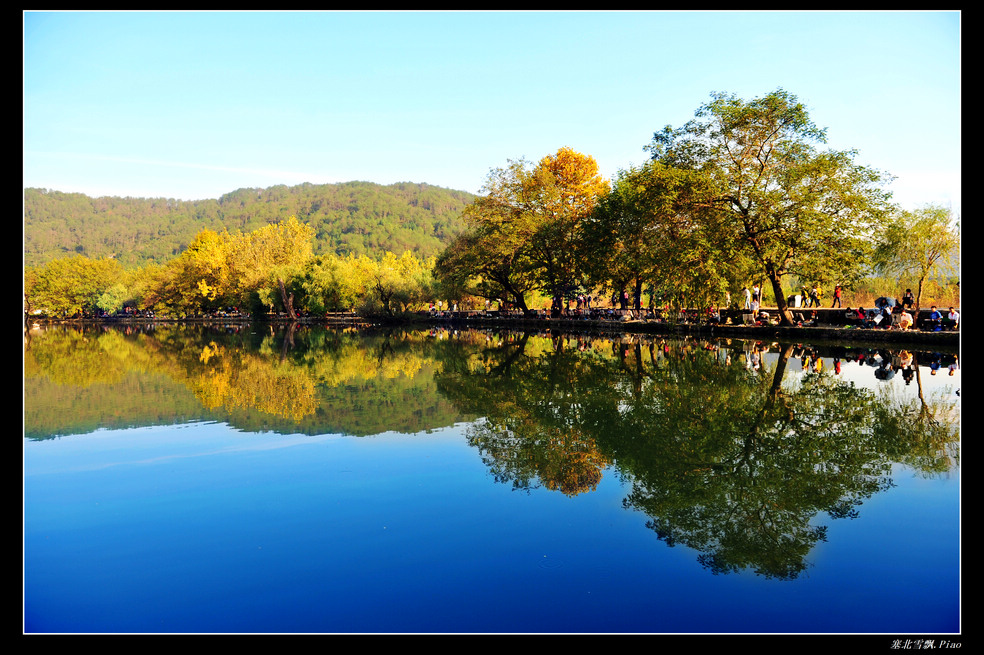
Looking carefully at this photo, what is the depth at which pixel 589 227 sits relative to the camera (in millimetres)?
39219

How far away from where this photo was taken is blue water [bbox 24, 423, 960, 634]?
13.7 feet

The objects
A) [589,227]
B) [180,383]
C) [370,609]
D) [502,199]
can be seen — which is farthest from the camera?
[502,199]

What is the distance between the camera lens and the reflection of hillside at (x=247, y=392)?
11.3 m

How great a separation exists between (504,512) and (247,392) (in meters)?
10.1

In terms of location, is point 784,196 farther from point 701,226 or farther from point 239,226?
point 239,226

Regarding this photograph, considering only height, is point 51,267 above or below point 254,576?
above

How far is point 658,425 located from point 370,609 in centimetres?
659

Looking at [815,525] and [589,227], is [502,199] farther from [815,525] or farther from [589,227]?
[815,525]

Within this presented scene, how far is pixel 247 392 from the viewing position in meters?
14.6

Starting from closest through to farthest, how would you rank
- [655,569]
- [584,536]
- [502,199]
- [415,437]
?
[655,569], [584,536], [415,437], [502,199]

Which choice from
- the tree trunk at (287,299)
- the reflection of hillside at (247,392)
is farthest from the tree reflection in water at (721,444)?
the tree trunk at (287,299)

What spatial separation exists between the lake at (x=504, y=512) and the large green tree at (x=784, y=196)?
1384 centimetres

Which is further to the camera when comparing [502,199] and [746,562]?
[502,199]
